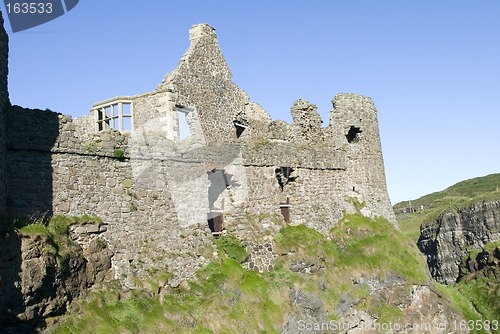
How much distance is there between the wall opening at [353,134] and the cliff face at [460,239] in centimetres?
2456

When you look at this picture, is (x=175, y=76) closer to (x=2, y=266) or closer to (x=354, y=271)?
(x=354, y=271)

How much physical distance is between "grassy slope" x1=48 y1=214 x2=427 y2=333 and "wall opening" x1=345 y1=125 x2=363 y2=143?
162 inches

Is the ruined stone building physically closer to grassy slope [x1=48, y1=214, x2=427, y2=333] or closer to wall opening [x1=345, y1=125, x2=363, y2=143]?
wall opening [x1=345, y1=125, x2=363, y2=143]

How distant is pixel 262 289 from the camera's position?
65.8ft

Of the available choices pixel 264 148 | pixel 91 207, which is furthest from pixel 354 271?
pixel 91 207

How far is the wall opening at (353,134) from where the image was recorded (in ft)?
95.9

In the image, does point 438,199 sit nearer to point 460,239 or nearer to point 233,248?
point 460,239

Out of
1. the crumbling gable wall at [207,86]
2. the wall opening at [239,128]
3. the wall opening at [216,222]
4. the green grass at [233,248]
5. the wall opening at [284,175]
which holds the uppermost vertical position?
the crumbling gable wall at [207,86]

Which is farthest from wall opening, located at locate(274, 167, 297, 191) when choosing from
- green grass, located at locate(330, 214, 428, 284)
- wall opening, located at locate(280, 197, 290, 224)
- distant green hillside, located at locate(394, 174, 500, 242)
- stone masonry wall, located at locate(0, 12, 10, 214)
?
distant green hillside, located at locate(394, 174, 500, 242)

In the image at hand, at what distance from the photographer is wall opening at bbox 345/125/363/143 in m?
29.2

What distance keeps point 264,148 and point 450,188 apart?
96.6 meters

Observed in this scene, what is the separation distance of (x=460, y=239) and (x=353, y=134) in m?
32.1

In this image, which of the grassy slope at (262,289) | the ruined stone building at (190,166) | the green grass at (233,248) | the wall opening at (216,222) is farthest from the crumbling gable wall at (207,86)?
the grassy slope at (262,289)

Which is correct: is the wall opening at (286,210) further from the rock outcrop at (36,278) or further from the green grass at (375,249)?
the rock outcrop at (36,278)
